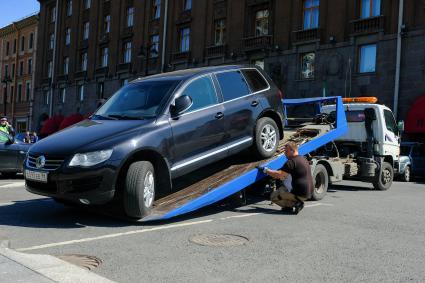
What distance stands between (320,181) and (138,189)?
5.02 m

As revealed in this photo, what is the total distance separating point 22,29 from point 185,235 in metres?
60.8

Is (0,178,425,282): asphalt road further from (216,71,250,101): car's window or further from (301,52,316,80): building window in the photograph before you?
(301,52,316,80): building window

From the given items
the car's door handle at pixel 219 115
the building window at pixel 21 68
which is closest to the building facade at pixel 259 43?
the building window at pixel 21 68

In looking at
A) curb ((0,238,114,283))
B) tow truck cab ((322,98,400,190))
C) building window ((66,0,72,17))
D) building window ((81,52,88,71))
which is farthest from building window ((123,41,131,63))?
curb ((0,238,114,283))

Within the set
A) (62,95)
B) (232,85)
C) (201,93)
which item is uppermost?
(62,95)

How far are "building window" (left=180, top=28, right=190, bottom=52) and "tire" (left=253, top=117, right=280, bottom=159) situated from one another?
27.8m

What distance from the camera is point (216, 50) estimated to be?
110ft

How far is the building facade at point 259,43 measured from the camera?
2444cm

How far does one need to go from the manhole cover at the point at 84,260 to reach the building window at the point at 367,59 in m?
22.2

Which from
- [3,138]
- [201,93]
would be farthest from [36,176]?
[3,138]

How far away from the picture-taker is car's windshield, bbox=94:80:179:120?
761 centimetres

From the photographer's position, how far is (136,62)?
4097 centimetres

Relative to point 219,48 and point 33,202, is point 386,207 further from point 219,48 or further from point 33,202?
point 219,48

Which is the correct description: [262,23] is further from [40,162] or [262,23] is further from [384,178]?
[40,162]
